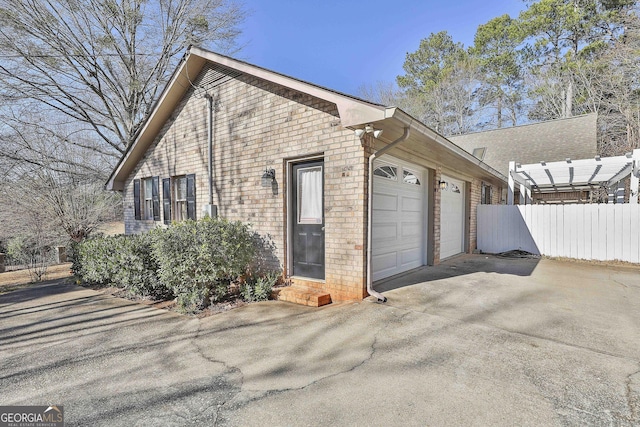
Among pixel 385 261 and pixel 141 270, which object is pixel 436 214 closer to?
pixel 385 261

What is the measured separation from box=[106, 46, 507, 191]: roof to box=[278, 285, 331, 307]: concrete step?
266 centimetres

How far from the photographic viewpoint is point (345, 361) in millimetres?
2877

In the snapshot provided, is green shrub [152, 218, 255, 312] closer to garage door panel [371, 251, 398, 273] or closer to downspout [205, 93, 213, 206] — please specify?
downspout [205, 93, 213, 206]

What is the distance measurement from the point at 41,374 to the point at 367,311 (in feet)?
11.8

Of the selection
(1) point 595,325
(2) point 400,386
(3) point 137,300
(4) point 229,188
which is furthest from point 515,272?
(3) point 137,300

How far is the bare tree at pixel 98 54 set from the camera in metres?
10.6

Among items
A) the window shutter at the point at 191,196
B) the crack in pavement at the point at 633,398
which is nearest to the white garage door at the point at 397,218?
the crack in pavement at the point at 633,398

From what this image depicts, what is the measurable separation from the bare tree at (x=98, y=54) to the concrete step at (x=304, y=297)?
1020cm

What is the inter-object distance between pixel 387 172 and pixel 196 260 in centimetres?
376

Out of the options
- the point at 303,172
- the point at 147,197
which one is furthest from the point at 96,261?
the point at 303,172

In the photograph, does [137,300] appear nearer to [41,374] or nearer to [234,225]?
[234,225]

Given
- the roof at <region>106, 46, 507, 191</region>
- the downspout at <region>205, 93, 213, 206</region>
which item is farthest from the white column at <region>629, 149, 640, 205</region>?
the downspout at <region>205, 93, 213, 206</region>

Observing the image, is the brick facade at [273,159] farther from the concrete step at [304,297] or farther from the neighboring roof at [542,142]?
the neighboring roof at [542,142]

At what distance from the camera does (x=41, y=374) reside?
283 cm
